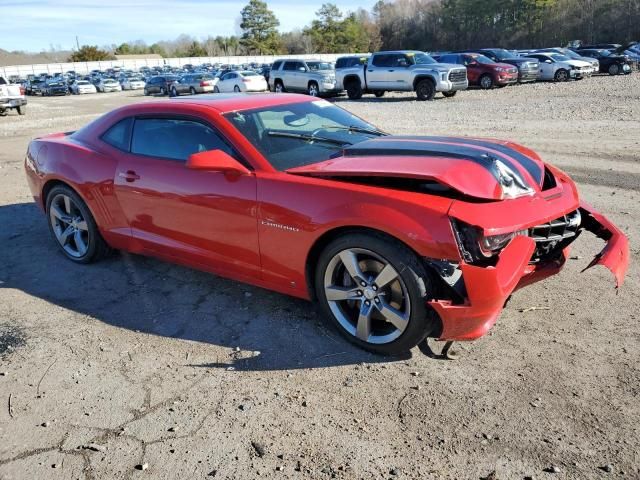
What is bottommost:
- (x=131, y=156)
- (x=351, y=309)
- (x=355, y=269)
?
(x=351, y=309)

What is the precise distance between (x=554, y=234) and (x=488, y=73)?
74.9ft

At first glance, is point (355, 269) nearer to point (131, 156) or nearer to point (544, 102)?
point (131, 156)

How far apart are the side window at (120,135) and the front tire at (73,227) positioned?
65 centimetres

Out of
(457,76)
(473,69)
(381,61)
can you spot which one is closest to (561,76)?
(473,69)

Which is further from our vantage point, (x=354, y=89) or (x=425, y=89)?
(x=354, y=89)

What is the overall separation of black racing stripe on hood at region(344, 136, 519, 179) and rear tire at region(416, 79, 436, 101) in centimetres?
1795

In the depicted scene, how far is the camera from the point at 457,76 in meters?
21.1

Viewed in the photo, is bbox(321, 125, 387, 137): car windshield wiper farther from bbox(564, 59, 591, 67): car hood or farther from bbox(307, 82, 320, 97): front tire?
bbox(564, 59, 591, 67): car hood

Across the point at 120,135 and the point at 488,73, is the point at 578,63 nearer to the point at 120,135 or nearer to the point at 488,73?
the point at 488,73

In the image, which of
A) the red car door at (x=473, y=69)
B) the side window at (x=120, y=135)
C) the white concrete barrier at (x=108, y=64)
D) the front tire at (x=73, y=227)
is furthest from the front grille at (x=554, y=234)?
the white concrete barrier at (x=108, y=64)

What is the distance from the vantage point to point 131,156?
4.48 metres

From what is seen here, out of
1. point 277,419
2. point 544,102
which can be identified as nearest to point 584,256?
point 277,419

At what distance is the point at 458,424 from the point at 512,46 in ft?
259

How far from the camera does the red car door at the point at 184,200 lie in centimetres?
377
